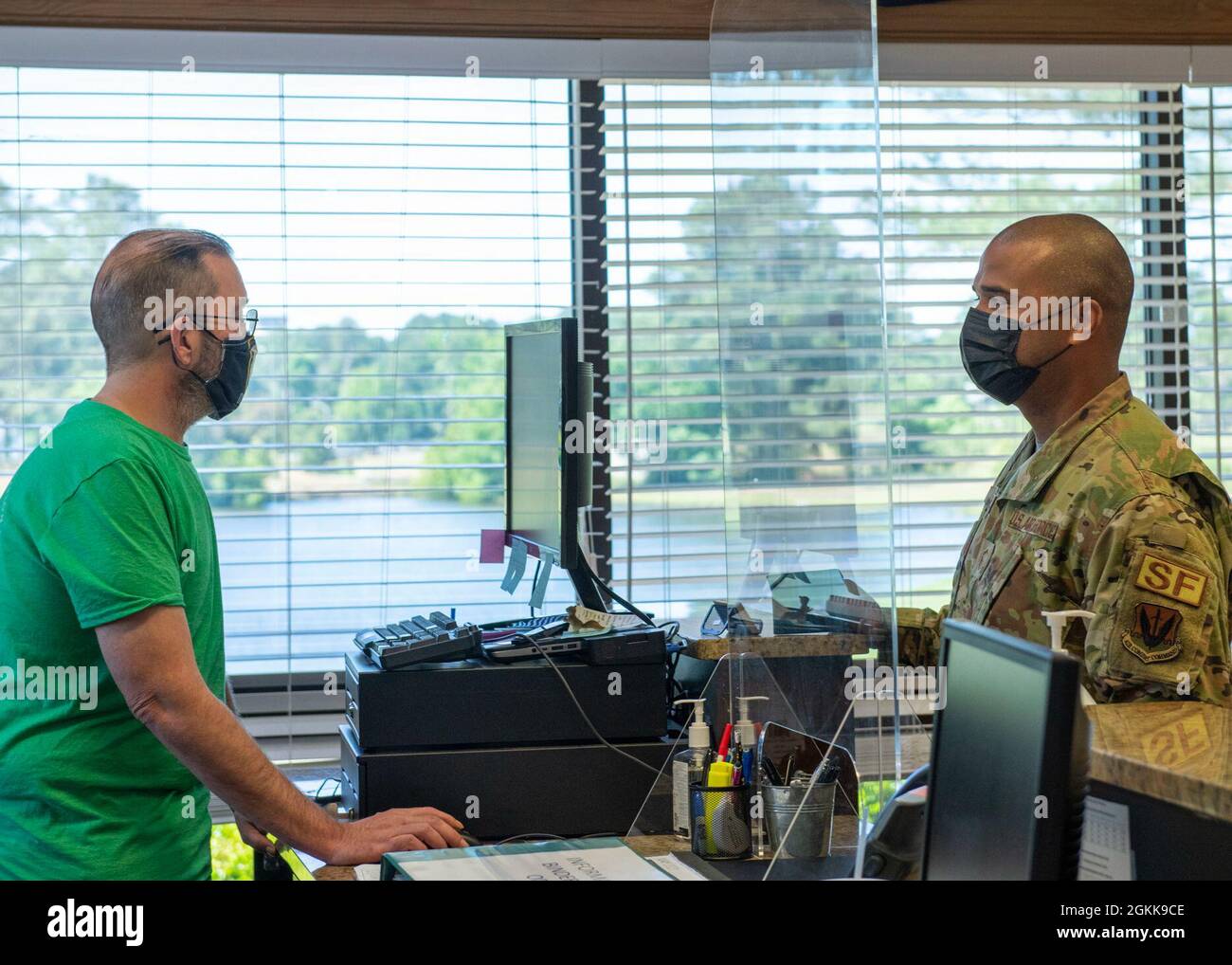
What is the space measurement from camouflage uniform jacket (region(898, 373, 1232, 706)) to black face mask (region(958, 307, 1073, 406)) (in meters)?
0.11

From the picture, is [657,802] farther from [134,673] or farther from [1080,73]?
[1080,73]

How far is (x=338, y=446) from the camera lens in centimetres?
290

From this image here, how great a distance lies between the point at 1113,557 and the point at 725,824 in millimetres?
687

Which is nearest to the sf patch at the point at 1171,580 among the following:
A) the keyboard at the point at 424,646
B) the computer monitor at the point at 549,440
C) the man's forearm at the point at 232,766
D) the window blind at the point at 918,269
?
the computer monitor at the point at 549,440

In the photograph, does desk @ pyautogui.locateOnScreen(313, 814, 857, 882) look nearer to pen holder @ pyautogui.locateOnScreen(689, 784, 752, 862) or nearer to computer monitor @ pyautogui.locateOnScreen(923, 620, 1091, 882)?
pen holder @ pyautogui.locateOnScreen(689, 784, 752, 862)

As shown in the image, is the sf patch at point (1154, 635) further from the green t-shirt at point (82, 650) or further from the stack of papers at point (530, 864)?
the green t-shirt at point (82, 650)

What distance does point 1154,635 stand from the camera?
1644 mm

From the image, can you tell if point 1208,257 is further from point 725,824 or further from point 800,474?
point 725,824

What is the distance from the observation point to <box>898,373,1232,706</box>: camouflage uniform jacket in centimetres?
165

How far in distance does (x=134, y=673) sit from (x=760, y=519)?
87cm

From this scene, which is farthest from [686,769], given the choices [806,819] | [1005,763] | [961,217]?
[961,217]

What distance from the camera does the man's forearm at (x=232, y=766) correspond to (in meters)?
1.51

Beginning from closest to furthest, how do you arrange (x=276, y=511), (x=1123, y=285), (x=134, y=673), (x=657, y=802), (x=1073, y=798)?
(x=1073, y=798), (x=134, y=673), (x=657, y=802), (x=1123, y=285), (x=276, y=511)
